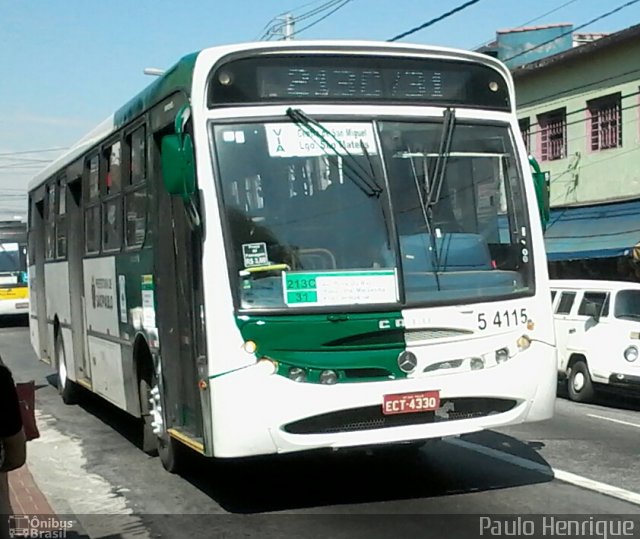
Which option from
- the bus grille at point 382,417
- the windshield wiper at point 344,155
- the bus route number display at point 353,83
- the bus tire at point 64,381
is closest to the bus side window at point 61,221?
the bus tire at point 64,381

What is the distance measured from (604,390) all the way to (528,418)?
8.40 meters

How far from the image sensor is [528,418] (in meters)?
7.54

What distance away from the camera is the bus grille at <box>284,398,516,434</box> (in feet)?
22.8

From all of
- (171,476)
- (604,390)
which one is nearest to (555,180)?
(604,390)

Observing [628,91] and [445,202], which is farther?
[628,91]

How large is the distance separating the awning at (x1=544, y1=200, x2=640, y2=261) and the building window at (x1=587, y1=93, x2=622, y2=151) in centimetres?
153

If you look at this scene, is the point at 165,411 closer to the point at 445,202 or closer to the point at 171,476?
the point at 171,476

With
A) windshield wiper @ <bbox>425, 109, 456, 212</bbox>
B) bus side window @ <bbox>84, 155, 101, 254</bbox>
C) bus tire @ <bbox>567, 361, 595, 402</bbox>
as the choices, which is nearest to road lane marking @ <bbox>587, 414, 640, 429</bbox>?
bus tire @ <bbox>567, 361, 595, 402</bbox>

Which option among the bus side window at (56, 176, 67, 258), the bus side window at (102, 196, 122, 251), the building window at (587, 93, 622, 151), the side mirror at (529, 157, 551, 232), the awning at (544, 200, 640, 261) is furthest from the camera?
the building window at (587, 93, 622, 151)

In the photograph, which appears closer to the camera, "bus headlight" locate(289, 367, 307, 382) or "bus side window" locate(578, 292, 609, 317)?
"bus headlight" locate(289, 367, 307, 382)

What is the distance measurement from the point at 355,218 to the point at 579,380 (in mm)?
9206

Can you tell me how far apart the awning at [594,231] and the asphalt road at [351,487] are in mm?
11783

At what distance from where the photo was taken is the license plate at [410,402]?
7.03 metres

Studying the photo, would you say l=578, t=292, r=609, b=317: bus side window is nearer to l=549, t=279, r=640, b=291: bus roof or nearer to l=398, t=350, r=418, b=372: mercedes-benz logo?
l=549, t=279, r=640, b=291: bus roof
